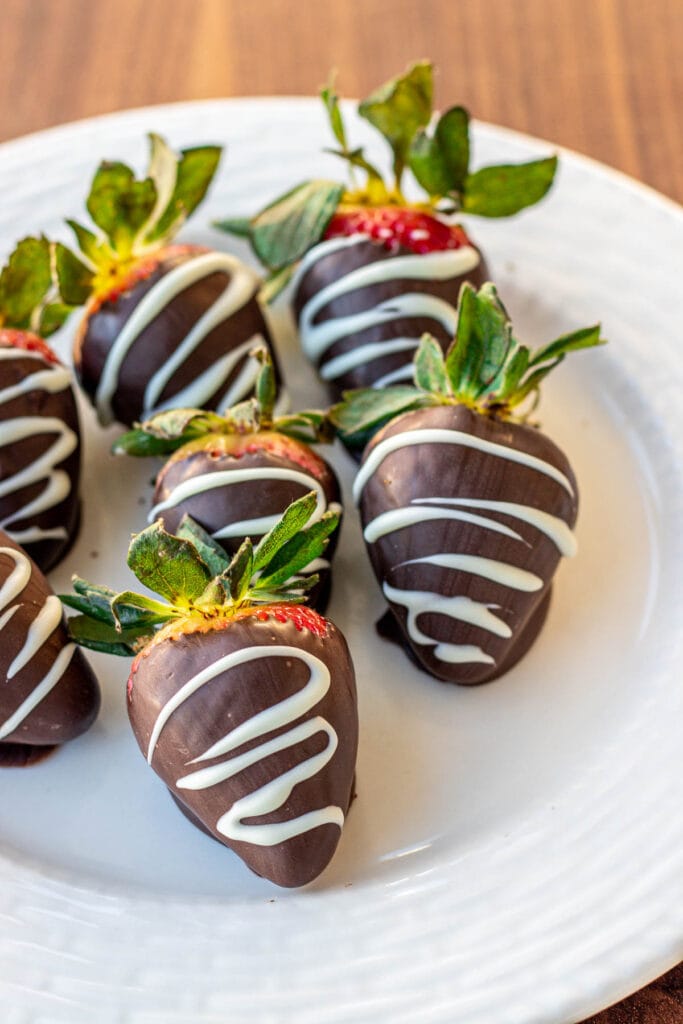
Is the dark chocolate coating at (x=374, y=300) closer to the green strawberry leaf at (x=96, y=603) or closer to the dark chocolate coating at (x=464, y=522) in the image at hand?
the dark chocolate coating at (x=464, y=522)

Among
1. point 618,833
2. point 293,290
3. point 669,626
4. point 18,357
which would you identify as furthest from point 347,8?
point 618,833

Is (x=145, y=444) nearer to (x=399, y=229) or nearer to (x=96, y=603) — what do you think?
(x=96, y=603)

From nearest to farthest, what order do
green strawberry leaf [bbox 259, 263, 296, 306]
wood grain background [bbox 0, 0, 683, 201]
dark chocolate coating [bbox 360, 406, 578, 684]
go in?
dark chocolate coating [bbox 360, 406, 578, 684]
green strawberry leaf [bbox 259, 263, 296, 306]
wood grain background [bbox 0, 0, 683, 201]

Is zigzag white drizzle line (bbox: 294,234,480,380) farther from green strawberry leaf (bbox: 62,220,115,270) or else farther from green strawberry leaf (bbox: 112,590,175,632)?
green strawberry leaf (bbox: 112,590,175,632)

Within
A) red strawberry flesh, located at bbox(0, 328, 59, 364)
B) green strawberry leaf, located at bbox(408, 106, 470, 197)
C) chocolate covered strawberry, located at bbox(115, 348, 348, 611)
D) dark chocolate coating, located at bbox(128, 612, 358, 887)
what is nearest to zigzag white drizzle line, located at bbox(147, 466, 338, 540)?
chocolate covered strawberry, located at bbox(115, 348, 348, 611)

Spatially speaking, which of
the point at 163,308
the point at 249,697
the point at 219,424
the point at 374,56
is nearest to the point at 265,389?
the point at 219,424

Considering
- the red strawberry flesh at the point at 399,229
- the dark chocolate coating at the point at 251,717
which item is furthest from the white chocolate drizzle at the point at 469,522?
the red strawberry flesh at the point at 399,229
